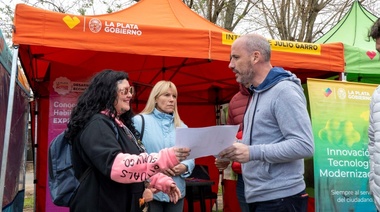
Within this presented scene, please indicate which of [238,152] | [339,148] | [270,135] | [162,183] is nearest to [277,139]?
[270,135]

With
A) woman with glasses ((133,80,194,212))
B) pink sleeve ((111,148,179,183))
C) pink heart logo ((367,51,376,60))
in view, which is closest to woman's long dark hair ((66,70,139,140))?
pink sleeve ((111,148,179,183))

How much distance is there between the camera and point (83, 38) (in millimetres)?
3803

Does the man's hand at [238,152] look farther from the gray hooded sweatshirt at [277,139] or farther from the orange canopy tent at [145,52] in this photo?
the orange canopy tent at [145,52]

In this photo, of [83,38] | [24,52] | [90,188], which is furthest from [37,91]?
[90,188]

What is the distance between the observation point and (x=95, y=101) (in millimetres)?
2082

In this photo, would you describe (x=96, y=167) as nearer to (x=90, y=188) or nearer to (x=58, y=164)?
(x=90, y=188)

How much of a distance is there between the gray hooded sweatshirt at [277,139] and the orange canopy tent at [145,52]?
222cm

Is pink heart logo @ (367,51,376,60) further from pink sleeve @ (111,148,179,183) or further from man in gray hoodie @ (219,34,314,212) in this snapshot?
pink sleeve @ (111,148,179,183)

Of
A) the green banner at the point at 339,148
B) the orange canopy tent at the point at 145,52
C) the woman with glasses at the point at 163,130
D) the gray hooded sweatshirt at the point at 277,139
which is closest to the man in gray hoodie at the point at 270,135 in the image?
the gray hooded sweatshirt at the point at 277,139

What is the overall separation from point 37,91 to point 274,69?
15.8 feet

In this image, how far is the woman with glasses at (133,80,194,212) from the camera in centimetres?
319

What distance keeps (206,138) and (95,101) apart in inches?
26.5

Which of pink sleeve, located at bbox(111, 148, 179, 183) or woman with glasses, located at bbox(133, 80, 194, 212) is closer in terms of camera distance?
pink sleeve, located at bbox(111, 148, 179, 183)

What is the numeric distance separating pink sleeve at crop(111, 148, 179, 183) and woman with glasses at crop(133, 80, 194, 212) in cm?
128
